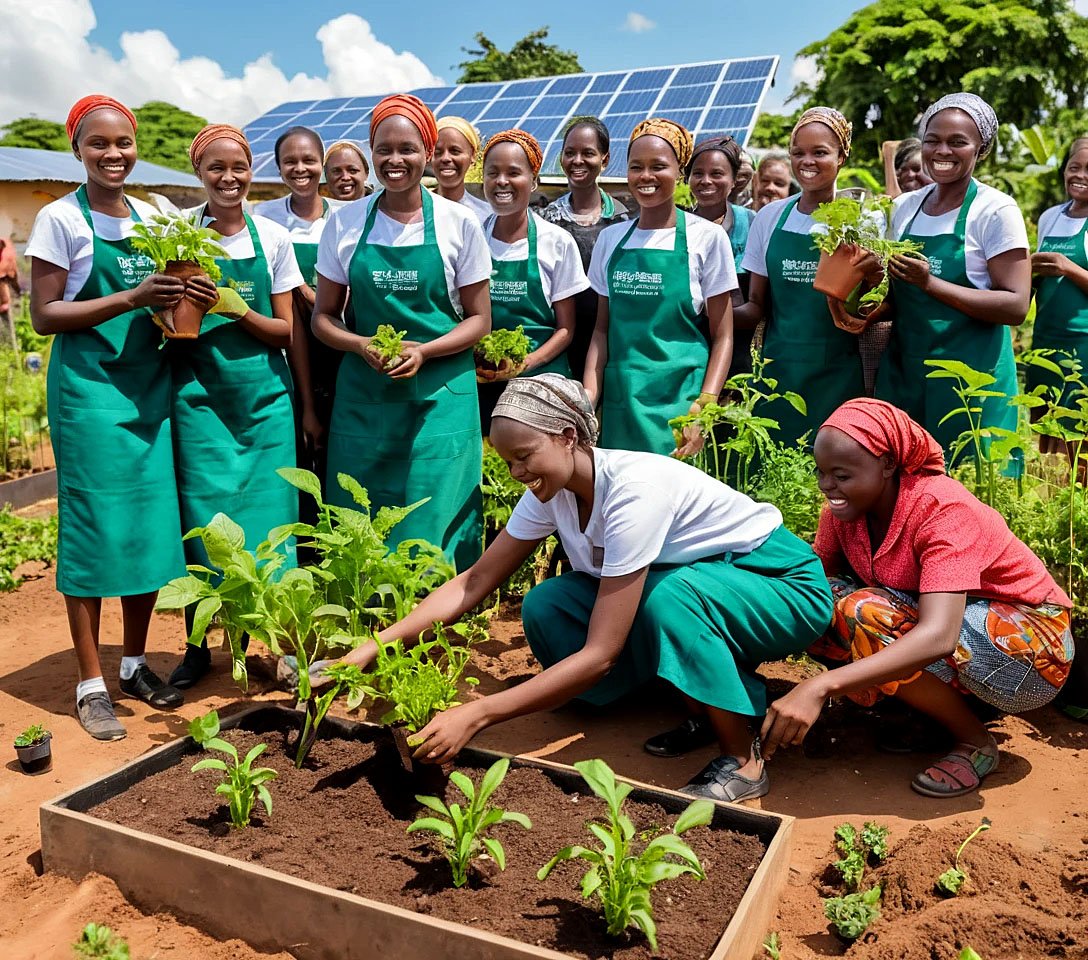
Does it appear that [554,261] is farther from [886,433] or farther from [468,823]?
[468,823]

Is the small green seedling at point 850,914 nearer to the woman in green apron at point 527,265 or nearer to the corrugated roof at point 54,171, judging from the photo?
the woman in green apron at point 527,265

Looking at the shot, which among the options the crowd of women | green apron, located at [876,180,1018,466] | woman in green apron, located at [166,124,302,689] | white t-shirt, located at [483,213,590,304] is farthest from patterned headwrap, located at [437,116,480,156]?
green apron, located at [876,180,1018,466]

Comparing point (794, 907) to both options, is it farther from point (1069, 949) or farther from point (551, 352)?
point (551, 352)

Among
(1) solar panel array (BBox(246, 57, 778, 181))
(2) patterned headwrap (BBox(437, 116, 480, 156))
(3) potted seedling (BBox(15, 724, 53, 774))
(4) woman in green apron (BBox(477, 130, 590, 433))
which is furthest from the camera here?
(1) solar panel array (BBox(246, 57, 778, 181))

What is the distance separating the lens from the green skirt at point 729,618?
109 inches

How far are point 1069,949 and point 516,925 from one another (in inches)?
46.9

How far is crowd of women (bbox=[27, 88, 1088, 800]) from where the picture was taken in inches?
107

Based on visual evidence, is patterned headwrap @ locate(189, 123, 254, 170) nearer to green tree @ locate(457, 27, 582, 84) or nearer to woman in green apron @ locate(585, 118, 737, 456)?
woman in green apron @ locate(585, 118, 737, 456)

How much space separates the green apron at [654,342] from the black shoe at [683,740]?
1227mm

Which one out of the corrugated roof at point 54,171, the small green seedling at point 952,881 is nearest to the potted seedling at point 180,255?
the small green seedling at point 952,881

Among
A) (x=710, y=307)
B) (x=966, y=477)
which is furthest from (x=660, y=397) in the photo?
(x=966, y=477)

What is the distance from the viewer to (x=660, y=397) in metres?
4.01

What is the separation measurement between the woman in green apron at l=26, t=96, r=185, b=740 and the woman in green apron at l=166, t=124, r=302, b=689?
9cm

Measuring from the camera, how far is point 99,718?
10.9 feet
